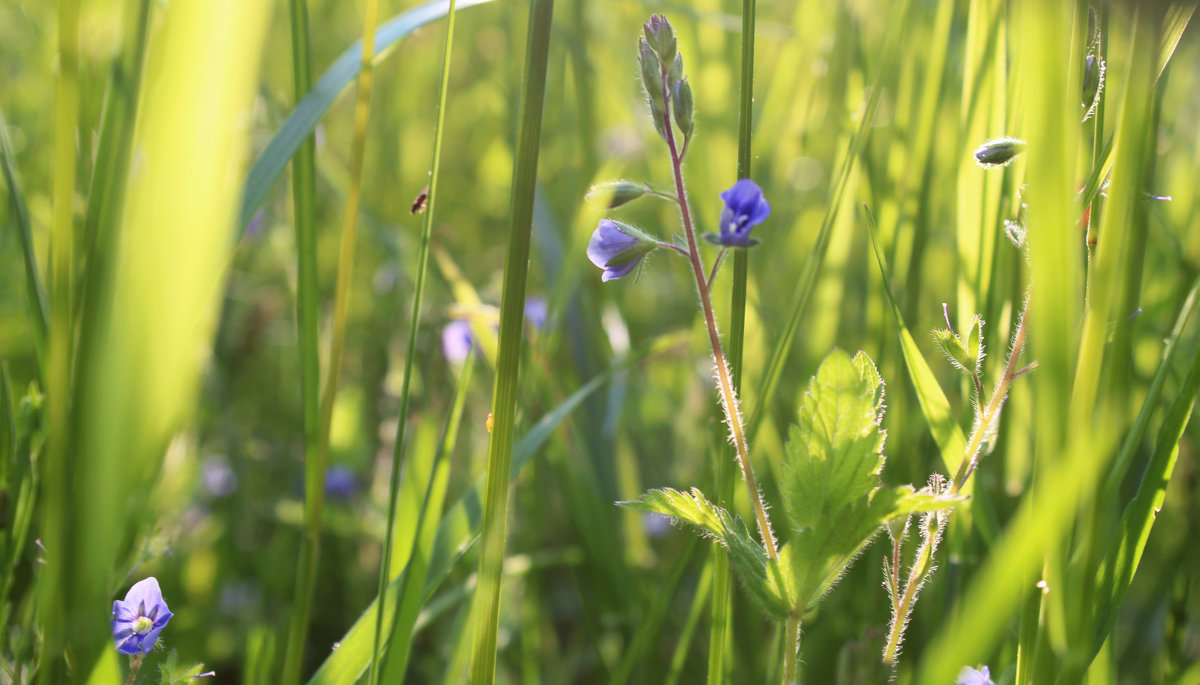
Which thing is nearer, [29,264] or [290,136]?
[29,264]

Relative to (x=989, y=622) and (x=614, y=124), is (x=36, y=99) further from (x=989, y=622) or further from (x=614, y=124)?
(x=989, y=622)

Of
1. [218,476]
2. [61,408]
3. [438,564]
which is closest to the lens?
[61,408]

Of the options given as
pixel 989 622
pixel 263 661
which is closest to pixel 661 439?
pixel 263 661

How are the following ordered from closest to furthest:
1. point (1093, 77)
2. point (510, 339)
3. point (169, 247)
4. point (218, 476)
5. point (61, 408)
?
point (169, 247), point (61, 408), point (510, 339), point (1093, 77), point (218, 476)

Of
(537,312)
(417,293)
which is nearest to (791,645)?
(417,293)

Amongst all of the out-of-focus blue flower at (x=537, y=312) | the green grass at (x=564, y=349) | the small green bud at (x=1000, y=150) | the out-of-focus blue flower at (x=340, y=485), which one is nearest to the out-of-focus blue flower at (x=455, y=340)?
the green grass at (x=564, y=349)

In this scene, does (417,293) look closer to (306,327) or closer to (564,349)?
(306,327)
